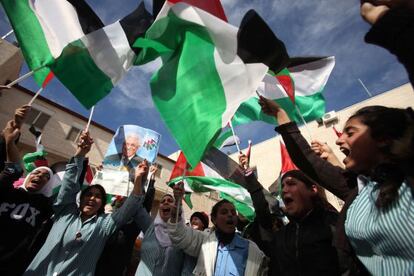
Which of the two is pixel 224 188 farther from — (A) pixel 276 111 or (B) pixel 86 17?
(B) pixel 86 17

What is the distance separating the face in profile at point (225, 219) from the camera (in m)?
2.92

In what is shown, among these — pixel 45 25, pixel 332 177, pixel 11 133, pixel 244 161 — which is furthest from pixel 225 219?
pixel 45 25

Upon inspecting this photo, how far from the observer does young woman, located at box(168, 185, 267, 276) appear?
264 centimetres

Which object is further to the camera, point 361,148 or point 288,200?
point 288,200

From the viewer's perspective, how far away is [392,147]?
130 cm

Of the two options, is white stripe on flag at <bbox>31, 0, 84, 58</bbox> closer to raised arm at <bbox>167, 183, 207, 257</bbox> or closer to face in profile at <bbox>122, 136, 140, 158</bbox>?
face in profile at <bbox>122, 136, 140, 158</bbox>

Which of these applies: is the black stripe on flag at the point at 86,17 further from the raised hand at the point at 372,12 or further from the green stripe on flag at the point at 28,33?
the raised hand at the point at 372,12

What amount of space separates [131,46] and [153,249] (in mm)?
2386

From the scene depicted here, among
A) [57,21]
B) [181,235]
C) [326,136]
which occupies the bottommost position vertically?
[181,235]

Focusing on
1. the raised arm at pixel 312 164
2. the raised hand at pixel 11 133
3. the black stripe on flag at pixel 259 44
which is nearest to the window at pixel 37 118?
the raised hand at pixel 11 133

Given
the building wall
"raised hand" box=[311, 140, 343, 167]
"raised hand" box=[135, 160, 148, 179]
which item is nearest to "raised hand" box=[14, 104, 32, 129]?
"raised hand" box=[135, 160, 148, 179]

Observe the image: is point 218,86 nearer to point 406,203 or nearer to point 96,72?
point 96,72

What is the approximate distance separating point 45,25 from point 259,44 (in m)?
2.52

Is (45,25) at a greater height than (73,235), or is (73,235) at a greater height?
(45,25)
